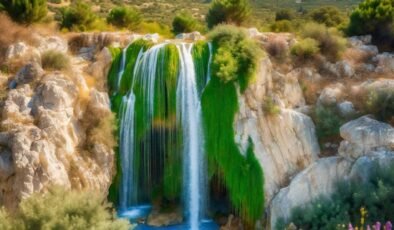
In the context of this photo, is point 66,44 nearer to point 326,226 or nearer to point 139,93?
point 139,93

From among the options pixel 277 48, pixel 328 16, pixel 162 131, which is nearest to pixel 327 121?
pixel 277 48

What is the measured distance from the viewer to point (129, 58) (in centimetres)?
A: 1738

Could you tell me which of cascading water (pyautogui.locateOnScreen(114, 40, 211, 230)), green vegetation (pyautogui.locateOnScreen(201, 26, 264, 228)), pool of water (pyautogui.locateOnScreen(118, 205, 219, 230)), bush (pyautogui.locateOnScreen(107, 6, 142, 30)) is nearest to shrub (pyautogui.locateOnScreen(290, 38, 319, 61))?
green vegetation (pyautogui.locateOnScreen(201, 26, 264, 228))

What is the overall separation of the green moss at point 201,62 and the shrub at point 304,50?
11.5 ft

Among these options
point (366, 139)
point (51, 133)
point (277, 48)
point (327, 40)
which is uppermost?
point (327, 40)

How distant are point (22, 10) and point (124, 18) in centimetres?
517

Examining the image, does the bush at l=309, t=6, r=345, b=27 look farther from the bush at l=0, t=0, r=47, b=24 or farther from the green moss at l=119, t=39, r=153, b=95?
the bush at l=0, t=0, r=47, b=24

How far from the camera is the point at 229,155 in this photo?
624 inches

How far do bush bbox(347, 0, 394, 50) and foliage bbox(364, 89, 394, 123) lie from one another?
5.33 meters

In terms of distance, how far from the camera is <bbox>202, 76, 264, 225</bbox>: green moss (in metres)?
15.4

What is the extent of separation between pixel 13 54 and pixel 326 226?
1164cm

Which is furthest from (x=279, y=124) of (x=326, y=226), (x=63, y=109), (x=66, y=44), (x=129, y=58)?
(x=66, y=44)

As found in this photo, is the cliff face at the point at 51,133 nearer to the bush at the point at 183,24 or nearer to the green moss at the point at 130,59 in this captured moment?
the green moss at the point at 130,59

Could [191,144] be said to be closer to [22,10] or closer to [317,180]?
[317,180]
